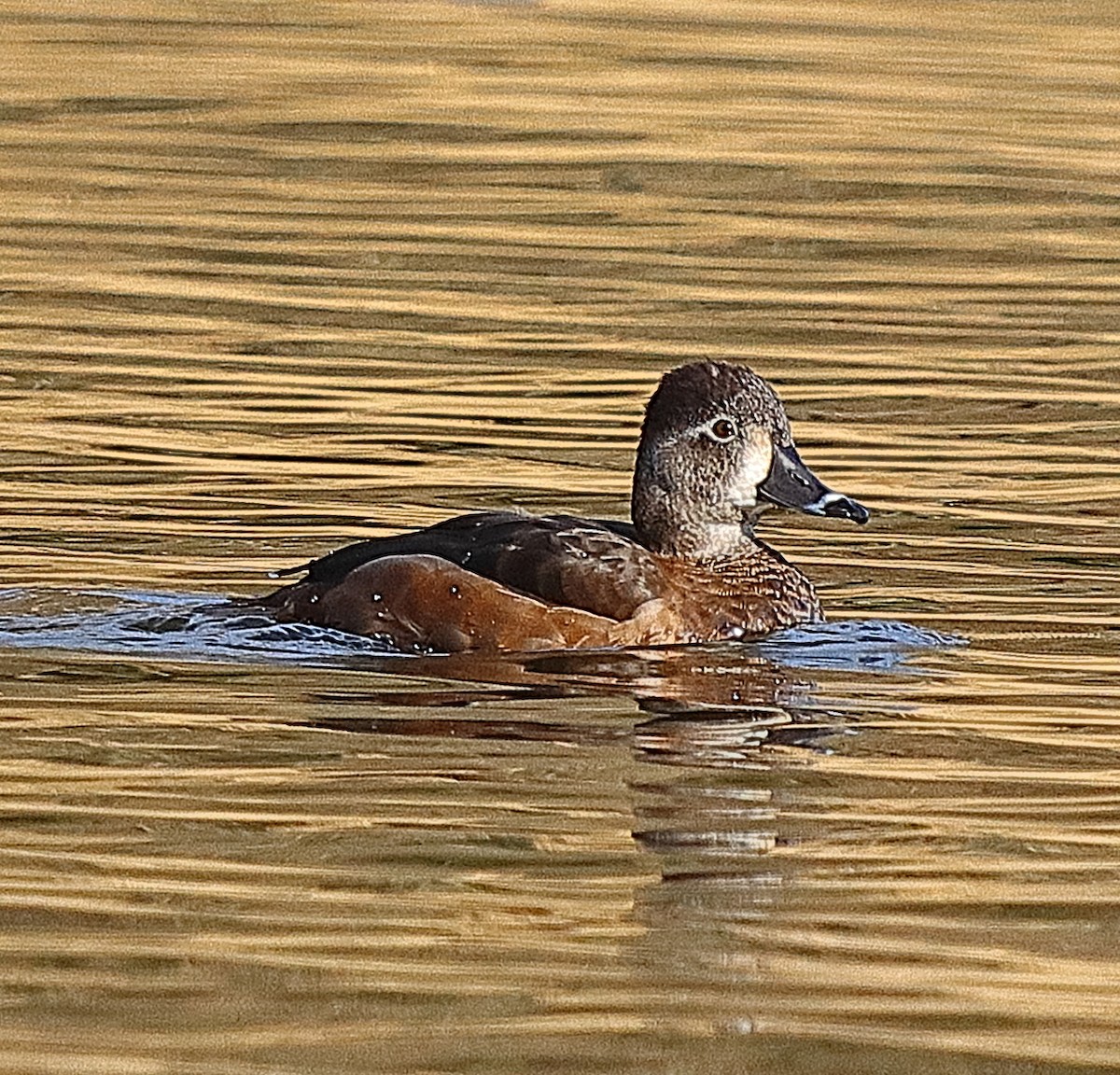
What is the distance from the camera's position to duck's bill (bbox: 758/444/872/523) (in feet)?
31.8

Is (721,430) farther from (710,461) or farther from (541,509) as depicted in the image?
(541,509)

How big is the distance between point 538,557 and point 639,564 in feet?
1.35

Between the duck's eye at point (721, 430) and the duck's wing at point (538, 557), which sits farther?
the duck's eye at point (721, 430)

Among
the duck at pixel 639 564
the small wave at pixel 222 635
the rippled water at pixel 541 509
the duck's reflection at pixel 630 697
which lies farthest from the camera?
the duck at pixel 639 564

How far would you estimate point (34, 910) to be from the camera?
6.06 metres

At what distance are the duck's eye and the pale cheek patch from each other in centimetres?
5

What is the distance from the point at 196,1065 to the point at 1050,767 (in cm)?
291

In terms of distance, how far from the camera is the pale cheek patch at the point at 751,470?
32.3ft

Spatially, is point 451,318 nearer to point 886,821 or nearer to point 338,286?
point 338,286

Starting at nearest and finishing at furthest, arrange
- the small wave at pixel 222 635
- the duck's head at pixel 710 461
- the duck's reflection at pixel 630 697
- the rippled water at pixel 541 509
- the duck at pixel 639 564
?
the rippled water at pixel 541 509 < the duck's reflection at pixel 630 697 < the small wave at pixel 222 635 < the duck at pixel 639 564 < the duck's head at pixel 710 461

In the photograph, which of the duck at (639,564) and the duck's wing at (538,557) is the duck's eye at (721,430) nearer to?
the duck at (639,564)

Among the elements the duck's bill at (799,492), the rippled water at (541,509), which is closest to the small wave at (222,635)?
the rippled water at (541,509)

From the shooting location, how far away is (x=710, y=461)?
32.3 feet

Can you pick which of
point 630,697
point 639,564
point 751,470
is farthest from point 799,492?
point 630,697
